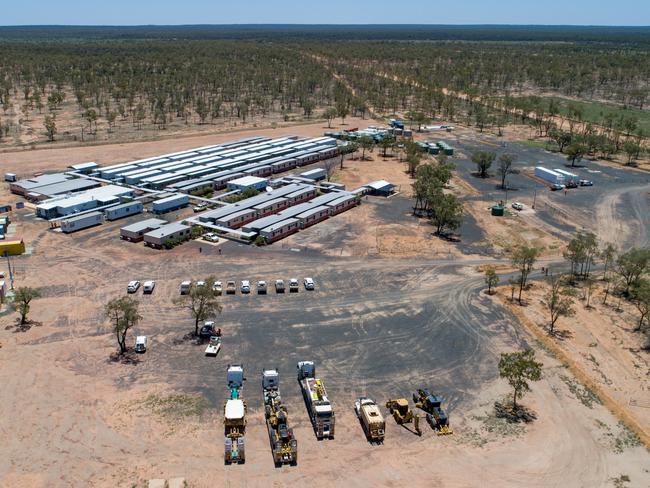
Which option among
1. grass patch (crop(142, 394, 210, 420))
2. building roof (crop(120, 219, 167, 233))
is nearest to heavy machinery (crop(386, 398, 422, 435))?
grass patch (crop(142, 394, 210, 420))

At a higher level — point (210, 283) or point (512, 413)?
point (210, 283)

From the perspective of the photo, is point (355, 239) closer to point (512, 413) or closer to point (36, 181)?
point (512, 413)

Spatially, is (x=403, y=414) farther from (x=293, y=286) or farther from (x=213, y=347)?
(x=293, y=286)

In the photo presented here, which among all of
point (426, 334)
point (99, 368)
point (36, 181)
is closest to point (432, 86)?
point (36, 181)

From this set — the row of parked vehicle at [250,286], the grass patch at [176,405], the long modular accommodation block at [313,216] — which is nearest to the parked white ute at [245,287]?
the row of parked vehicle at [250,286]

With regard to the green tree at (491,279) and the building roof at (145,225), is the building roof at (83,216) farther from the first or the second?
the green tree at (491,279)

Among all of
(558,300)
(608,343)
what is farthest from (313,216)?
(608,343)
